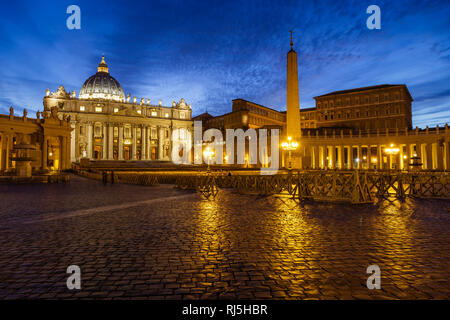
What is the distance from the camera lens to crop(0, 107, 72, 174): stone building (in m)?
37.2

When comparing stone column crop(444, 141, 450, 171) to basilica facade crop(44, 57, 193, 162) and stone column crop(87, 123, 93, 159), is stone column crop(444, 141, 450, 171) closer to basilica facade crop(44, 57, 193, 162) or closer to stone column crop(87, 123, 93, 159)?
basilica facade crop(44, 57, 193, 162)

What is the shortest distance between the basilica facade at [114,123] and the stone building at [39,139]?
94.5ft

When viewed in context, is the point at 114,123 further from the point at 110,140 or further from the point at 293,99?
the point at 293,99

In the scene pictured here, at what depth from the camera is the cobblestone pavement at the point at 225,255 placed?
3457mm

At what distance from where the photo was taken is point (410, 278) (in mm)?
3781

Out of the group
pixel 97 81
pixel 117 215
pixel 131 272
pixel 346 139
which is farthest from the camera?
pixel 97 81

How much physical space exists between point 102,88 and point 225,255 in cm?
10118

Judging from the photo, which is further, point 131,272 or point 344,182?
point 344,182

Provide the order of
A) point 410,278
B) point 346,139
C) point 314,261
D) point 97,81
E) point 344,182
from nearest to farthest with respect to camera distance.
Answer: point 410,278, point 314,261, point 344,182, point 346,139, point 97,81

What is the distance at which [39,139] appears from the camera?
137 ft

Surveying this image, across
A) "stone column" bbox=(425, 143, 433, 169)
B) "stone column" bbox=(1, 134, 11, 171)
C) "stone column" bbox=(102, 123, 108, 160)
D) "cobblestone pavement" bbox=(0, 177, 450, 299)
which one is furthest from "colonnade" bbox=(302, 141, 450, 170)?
"stone column" bbox=(102, 123, 108, 160)
